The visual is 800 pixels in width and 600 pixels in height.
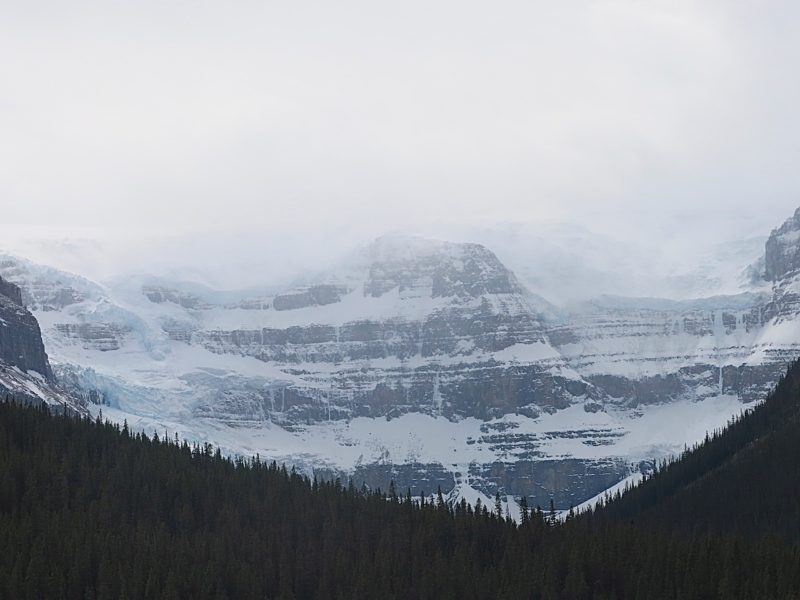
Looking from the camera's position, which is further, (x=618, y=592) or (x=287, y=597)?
(x=618, y=592)

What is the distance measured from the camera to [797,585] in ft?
623

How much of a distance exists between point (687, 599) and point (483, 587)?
20710 mm

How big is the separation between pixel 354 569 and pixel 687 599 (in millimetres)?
34470

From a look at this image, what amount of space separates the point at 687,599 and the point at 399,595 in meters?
29.1


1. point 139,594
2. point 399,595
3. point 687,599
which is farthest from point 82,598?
point 687,599

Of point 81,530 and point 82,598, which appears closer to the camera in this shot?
point 82,598

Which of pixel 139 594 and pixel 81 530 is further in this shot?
pixel 81 530

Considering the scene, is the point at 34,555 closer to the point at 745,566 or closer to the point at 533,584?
the point at 533,584

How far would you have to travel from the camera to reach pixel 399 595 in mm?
191000

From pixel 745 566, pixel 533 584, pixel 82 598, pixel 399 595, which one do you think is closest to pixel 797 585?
pixel 745 566

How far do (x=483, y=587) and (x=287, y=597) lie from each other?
20709 mm

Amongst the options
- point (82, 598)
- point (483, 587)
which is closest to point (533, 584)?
point (483, 587)

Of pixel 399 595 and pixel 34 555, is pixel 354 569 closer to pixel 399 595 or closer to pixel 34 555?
pixel 399 595

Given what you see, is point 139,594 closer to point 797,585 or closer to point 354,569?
point 354,569
